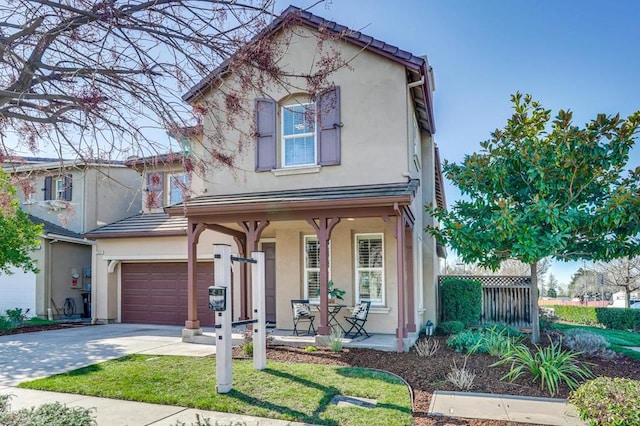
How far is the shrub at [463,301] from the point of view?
1401 centimetres

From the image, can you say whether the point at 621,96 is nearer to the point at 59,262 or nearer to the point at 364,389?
the point at 364,389

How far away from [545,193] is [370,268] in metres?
4.26

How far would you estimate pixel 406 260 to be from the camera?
11.1 m

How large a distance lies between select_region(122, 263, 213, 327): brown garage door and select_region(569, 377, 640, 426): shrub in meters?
10.6

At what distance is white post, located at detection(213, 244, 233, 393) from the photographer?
6438 mm

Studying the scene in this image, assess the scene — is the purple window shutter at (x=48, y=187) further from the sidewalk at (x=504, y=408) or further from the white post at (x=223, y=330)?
the sidewalk at (x=504, y=408)

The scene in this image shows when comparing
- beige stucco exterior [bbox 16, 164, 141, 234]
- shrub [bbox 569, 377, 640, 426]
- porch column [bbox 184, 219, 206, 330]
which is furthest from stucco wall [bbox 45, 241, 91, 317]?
shrub [bbox 569, 377, 640, 426]

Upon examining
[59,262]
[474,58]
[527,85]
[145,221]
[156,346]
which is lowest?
[156,346]

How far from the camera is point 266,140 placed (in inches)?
446

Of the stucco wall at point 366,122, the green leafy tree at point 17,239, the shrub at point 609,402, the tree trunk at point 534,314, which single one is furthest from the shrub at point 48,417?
the green leafy tree at point 17,239

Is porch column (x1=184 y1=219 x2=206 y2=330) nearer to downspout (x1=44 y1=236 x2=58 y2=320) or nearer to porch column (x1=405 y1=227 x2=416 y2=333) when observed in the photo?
porch column (x1=405 y1=227 x2=416 y2=333)

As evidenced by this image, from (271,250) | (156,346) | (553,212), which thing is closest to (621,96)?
(553,212)

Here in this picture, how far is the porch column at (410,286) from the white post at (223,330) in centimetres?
510

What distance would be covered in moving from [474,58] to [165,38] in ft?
27.7
